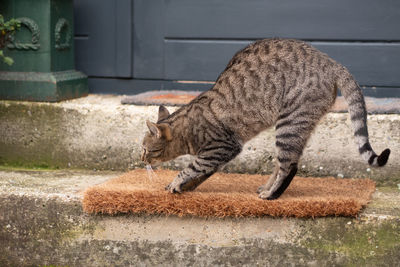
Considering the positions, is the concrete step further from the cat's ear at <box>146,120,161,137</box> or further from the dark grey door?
the dark grey door

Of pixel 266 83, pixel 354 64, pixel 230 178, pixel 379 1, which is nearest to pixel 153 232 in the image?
pixel 230 178

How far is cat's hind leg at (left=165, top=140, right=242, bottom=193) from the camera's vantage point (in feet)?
11.5

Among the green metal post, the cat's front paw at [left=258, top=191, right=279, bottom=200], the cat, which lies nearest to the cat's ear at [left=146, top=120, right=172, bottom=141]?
the cat

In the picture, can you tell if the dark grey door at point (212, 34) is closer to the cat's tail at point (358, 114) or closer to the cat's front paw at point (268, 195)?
the cat's tail at point (358, 114)

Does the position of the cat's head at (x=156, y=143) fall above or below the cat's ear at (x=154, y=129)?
below

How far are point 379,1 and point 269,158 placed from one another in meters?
1.54

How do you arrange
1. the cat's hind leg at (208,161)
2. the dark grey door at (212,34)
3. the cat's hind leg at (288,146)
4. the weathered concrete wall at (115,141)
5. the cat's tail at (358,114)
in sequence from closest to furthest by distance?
the cat's tail at (358,114)
the cat's hind leg at (288,146)
the cat's hind leg at (208,161)
the weathered concrete wall at (115,141)
the dark grey door at (212,34)

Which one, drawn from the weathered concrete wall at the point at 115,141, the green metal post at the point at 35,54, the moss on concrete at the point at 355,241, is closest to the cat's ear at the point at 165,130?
the weathered concrete wall at the point at 115,141

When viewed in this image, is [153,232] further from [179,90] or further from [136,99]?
[179,90]

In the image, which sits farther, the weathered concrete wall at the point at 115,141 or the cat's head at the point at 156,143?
the weathered concrete wall at the point at 115,141

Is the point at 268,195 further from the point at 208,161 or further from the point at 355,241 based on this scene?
the point at 355,241

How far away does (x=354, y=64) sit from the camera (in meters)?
4.74

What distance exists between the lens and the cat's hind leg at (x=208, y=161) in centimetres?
349

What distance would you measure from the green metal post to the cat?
1.43m
